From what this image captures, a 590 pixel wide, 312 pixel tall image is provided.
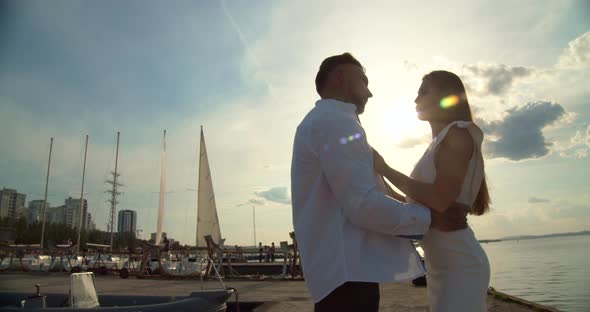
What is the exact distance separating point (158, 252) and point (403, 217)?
18.6 m

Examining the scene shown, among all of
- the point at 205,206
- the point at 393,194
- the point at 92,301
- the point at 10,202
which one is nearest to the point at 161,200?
the point at 205,206

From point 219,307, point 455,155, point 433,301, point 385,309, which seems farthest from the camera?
point 385,309

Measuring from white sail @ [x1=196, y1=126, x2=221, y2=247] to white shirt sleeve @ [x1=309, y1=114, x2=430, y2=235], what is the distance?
90.1ft

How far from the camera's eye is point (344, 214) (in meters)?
1.62

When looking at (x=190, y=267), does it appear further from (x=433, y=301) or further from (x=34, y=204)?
(x=34, y=204)

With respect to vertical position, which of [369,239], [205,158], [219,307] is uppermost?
[205,158]

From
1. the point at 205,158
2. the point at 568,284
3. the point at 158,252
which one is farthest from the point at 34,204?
the point at 568,284

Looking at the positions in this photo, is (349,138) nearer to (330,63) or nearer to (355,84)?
(355,84)

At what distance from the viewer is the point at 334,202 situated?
1.71 meters

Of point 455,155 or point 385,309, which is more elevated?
point 455,155

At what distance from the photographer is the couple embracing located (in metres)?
1.58

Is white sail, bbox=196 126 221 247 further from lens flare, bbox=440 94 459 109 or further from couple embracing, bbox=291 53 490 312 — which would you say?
couple embracing, bbox=291 53 490 312

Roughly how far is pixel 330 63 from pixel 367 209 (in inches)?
32.9

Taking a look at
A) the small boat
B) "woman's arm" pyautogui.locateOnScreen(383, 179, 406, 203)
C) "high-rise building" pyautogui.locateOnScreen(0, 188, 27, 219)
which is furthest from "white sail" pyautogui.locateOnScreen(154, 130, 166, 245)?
"high-rise building" pyautogui.locateOnScreen(0, 188, 27, 219)
